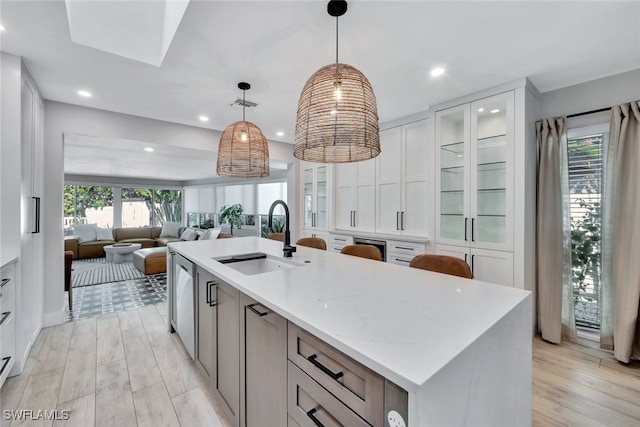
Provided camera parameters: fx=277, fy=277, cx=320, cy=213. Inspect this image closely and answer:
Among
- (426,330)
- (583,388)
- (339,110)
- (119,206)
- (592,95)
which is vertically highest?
(592,95)

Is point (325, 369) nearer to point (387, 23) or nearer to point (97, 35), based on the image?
point (387, 23)

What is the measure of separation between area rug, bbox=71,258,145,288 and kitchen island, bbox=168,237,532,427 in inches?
182

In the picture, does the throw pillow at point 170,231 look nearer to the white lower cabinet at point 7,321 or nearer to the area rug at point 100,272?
the area rug at point 100,272

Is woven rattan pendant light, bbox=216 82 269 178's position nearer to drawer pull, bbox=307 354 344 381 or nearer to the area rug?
drawer pull, bbox=307 354 344 381

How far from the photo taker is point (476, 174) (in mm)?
2895

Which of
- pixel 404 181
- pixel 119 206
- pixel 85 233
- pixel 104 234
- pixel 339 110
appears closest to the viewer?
pixel 339 110

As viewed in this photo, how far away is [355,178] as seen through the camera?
4.31 metres

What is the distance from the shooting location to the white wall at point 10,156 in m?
2.07

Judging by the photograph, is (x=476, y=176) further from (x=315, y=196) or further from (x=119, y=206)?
Result: (x=119, y=206)

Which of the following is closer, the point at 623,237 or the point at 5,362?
the point at 5,362

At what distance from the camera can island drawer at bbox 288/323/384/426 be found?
73 centimetres

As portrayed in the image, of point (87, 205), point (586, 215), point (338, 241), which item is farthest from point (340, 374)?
point (87, 205)

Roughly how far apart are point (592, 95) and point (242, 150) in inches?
129

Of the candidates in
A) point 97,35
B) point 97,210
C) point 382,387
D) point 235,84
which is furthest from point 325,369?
point 97,210
